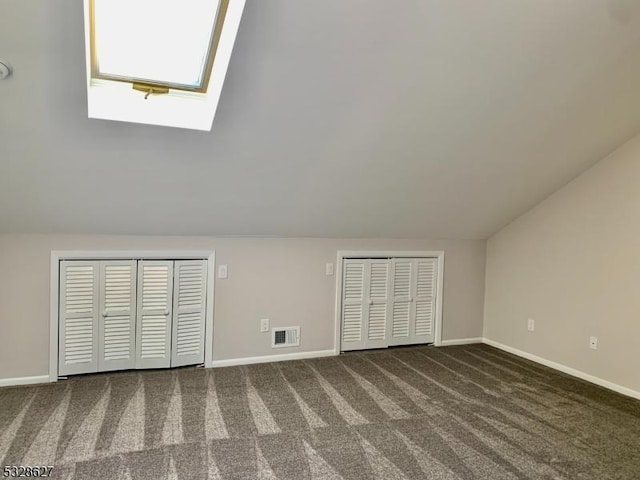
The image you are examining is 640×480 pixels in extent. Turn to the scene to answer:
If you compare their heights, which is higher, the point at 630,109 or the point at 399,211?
the point at 630,109

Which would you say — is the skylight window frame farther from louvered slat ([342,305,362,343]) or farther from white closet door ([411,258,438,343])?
white closet door ([411,258,438,343])

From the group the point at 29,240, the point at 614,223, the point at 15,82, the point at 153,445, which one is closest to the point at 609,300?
the point at 614,223

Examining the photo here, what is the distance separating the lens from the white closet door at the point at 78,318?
3.34 meters

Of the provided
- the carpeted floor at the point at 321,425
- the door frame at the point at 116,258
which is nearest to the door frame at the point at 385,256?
the carpeted floor at the point at 321,425

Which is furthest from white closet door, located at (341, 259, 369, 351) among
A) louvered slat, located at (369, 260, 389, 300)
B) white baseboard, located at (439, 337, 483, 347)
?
white baseboard, located at (439, 337, 483, 347)

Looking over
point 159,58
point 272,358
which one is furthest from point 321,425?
point 159,58

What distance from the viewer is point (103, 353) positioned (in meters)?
3.47

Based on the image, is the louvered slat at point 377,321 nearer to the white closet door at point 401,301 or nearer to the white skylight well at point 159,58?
the white closet door at point 401,301

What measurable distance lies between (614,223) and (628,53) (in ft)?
4.97

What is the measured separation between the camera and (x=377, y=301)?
4391 mm

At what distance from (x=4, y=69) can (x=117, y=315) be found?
2069 millimetres

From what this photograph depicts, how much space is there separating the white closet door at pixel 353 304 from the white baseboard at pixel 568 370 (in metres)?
1.60

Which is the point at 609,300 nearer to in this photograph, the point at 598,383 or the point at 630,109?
the point at 598,383

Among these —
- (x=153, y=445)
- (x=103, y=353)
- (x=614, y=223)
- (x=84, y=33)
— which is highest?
(x=84, y=33)
